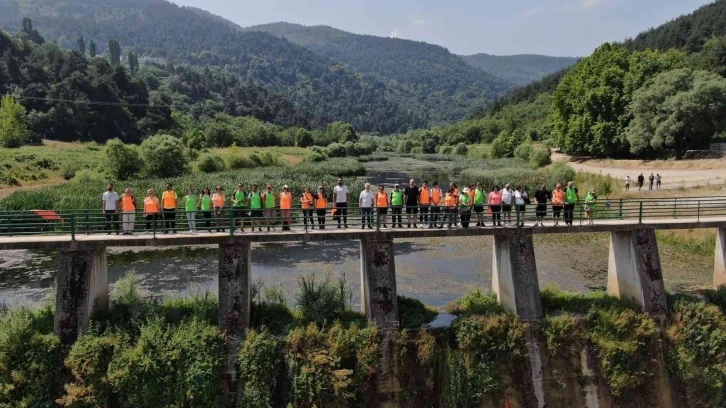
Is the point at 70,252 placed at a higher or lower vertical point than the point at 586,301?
higher

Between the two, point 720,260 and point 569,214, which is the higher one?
point 569,214

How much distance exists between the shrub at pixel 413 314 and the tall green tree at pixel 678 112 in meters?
48.1

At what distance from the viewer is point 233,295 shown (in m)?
18.2

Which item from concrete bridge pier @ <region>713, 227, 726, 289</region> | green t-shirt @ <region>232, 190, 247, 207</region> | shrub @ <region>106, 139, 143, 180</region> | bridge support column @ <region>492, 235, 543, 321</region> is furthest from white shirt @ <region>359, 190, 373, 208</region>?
shrub @ <region>106, 139, 143, 180</region>

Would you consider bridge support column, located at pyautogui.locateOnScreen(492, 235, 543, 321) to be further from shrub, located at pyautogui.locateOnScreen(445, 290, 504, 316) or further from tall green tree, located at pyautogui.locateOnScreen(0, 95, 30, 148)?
tall green tree, located at pyautogui.locateOnScreen(0, 95, 30, 148)

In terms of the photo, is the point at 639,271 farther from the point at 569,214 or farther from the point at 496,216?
the point at 496,216

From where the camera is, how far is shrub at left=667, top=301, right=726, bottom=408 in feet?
61.6

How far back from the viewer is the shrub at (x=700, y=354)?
61.6 feet

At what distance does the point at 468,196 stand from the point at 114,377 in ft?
47.3

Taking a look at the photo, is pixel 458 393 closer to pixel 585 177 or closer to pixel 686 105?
pixel 585 177

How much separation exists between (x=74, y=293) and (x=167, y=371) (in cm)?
451

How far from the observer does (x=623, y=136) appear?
63.4 metres

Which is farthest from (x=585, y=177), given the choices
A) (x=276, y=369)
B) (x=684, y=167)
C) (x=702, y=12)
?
(x=702, y=12)

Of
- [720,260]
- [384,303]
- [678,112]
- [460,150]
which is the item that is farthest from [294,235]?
[460,150]
